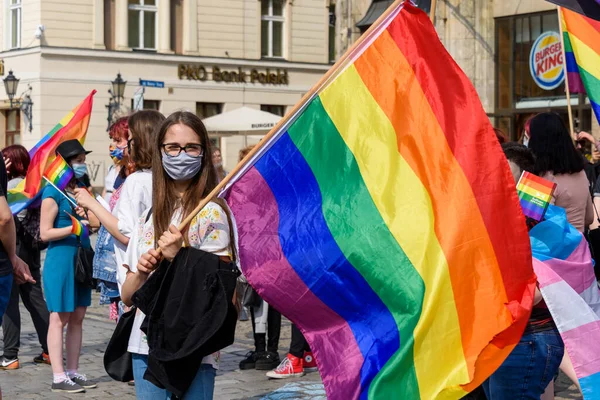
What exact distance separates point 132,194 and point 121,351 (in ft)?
5.15

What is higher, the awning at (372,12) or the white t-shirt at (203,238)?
the awning at (372,12)

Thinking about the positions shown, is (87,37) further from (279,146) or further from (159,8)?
(279,146)

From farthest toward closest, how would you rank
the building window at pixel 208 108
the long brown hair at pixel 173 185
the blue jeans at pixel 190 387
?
the building window at pixel 208 108 < the long brown hair at pixel 173 185 < the blue jeans at pixel 190 387

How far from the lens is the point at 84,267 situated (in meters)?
8.59

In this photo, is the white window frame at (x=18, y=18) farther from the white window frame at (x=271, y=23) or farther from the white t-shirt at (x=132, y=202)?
the white t-shirt at (x=132, y=202)

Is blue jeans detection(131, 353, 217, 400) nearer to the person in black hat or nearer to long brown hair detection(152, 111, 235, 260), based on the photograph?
long brown hair detection(152, 111, 235, 260)

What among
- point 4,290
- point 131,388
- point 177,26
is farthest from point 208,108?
point 4,290

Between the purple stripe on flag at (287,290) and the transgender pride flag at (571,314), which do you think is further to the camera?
the transgender pride flag at (571,314)

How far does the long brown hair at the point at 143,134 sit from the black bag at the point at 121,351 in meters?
1.88

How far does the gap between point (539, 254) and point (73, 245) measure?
473 centimetres

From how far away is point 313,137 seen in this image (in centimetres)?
462

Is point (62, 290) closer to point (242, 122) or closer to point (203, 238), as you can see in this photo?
point (203, 238)

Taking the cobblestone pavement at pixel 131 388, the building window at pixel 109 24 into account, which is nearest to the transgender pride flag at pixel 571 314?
the cobblestone pavement at pixel 131 388

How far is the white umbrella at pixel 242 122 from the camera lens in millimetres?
24906
